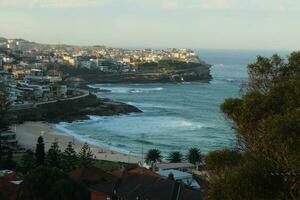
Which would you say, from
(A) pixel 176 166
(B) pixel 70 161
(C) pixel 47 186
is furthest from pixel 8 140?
(C) pixel 47 186

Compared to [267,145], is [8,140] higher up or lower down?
lower down

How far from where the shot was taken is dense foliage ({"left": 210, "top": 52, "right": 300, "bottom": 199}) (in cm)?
446

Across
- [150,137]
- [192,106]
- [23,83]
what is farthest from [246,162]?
[23,83]

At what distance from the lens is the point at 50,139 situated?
34.6 m

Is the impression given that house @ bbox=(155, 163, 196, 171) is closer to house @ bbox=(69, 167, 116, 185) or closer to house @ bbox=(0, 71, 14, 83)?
house @ bbox=(69, 167, 116, 185)

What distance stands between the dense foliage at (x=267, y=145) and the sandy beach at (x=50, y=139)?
2222 centimetres

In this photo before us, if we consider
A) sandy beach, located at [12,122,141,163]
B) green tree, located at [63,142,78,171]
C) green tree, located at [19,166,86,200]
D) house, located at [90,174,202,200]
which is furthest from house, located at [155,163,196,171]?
green tree, located at [19,166,86,200]

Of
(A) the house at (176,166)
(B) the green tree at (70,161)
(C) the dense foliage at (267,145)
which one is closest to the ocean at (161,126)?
(A) the house at (176,166)

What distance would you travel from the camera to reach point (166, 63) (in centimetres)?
10744

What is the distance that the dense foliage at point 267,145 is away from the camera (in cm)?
446

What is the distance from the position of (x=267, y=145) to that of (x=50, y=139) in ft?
101

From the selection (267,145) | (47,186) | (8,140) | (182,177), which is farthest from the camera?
(8,140)

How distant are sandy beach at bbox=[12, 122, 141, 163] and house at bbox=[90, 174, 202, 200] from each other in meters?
12.2

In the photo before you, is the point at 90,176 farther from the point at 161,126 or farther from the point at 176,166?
the point at 161,126
